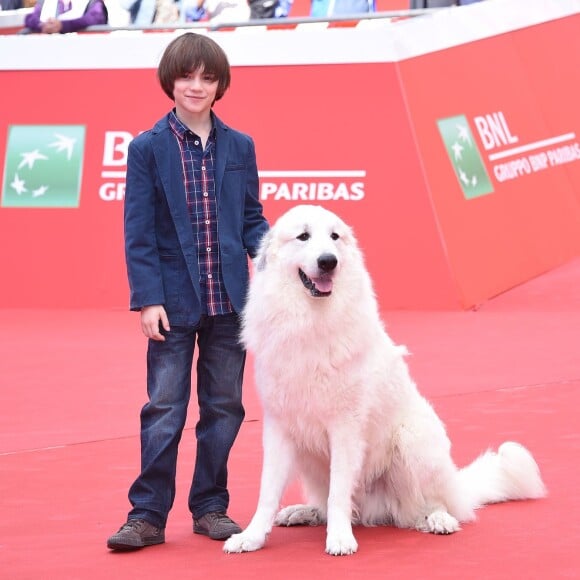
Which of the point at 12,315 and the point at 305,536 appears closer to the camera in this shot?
the point at 305,536

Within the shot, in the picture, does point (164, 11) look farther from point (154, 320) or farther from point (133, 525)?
point (133, 525)

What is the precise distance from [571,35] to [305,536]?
11.1m

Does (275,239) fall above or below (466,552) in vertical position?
above

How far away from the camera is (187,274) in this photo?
4.98 m

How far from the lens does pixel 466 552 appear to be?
468cm

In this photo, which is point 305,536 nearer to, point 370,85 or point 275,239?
point 275,239

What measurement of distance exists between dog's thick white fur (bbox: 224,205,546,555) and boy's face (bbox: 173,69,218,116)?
1.84ft

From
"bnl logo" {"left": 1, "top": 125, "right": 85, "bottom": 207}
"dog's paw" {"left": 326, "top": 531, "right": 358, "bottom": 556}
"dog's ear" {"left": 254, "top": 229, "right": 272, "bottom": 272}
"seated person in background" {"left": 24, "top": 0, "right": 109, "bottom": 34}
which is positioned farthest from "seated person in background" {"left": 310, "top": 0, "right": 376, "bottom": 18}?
"dog's paw" {"left": 326, "top": 531, "right": 358, "bottom": 556}

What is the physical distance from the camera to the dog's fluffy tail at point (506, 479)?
210 inches

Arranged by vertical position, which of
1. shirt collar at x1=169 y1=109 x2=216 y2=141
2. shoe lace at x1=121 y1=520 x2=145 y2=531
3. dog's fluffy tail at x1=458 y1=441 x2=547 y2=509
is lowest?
shoe lace at x1=121 y1=520 x2=145 y2=531

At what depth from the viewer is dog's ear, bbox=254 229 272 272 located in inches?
190

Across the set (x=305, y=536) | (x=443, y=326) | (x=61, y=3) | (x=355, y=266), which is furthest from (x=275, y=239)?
(x=61, y=3)

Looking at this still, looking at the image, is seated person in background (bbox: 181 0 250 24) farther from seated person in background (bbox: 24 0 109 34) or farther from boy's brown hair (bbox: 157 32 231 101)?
boy's brown hair (bbox: 157 32 231 101)

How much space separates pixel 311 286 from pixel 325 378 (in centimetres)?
35
